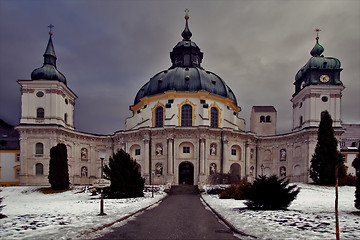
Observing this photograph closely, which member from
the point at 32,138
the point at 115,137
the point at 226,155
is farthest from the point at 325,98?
the point at 32,138

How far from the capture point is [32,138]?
54.8m

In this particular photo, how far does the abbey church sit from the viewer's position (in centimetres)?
5466

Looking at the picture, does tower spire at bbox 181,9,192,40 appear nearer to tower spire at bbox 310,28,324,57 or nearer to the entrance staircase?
tower spire at bbox 310,28,324,57

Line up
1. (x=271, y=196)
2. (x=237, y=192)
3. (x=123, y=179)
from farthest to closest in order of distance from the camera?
(x=123, y=179)
(x=237, y=192)
(x=271, y=196)

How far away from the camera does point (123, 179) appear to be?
29.6 m

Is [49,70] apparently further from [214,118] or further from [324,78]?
[324,78]

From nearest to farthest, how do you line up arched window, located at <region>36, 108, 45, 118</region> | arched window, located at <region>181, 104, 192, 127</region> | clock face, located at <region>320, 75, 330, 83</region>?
arched window, located at <region>36, 108, 45, 118</region>, clock face, located at <region>320, 75, 330, 83</region>, arched window, located at <region>181, 104, 192, 127</region>

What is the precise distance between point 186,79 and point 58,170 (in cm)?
2854

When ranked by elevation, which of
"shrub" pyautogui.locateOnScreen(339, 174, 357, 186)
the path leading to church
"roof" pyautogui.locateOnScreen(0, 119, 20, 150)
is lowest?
"shrub" pyautogui.locateOnScreen(339, 174, 357, 186)

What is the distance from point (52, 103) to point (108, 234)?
49.1 meters

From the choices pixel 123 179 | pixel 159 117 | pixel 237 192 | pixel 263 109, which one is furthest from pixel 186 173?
pixel 237 192

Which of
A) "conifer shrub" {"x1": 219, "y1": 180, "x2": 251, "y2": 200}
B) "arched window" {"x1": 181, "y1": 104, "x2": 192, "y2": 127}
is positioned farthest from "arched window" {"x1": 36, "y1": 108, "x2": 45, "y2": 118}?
"conifer shrub" {"x1": 219, "y1": 180, "x2": 251, "y2": 200}

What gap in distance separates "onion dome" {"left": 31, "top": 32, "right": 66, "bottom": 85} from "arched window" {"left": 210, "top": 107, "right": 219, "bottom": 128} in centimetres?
2782

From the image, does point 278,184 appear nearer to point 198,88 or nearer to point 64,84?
point 198,88
